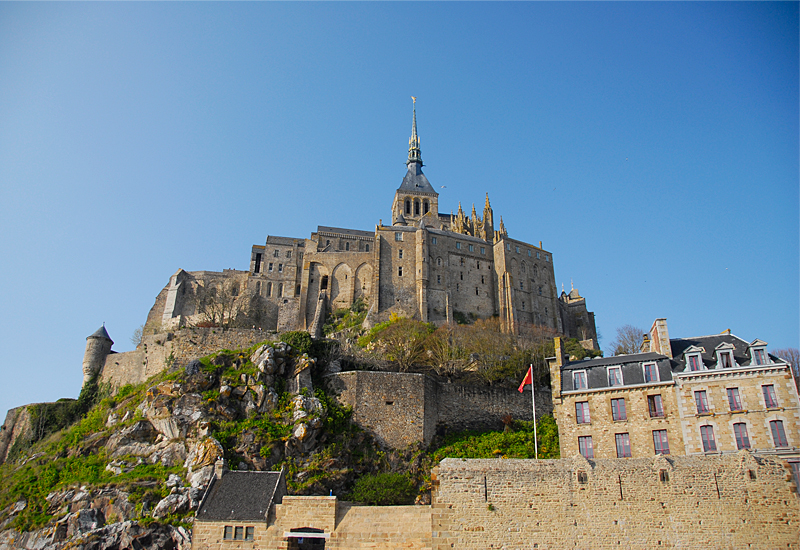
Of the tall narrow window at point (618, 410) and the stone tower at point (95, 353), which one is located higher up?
the stone tower at point (95, 353)

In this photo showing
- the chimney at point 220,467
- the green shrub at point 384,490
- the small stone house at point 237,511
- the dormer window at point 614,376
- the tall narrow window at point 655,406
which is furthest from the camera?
the green shrub at point 384,490

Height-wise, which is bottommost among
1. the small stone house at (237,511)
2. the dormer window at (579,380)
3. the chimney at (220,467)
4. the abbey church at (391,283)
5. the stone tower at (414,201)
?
the small stone house at (237,511)

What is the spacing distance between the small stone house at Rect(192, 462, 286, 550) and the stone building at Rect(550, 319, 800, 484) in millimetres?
13787

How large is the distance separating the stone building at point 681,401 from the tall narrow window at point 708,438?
4 cm

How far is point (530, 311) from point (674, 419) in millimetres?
41938

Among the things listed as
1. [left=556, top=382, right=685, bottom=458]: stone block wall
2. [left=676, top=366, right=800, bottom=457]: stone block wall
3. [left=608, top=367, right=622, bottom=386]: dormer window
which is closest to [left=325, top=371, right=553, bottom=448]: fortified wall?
[left=556, top=382, right=685, bottom=458]: stone block wall

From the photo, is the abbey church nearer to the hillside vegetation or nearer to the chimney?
the hillside vegetation

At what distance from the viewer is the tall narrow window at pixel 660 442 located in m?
26.9

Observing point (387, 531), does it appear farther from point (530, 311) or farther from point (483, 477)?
point (530, 311)

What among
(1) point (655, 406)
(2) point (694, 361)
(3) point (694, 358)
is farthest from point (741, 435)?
(3) point (694, 358)

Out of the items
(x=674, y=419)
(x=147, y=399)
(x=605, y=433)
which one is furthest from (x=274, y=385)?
(x=674, y=419)

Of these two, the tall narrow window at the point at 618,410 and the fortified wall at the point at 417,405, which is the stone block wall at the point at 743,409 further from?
the fortified wall at the point at 417,405

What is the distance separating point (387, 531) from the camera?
22750 millimetres

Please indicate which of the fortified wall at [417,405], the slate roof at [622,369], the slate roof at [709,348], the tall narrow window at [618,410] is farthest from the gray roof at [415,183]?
the tall narrow window at [618,410]
